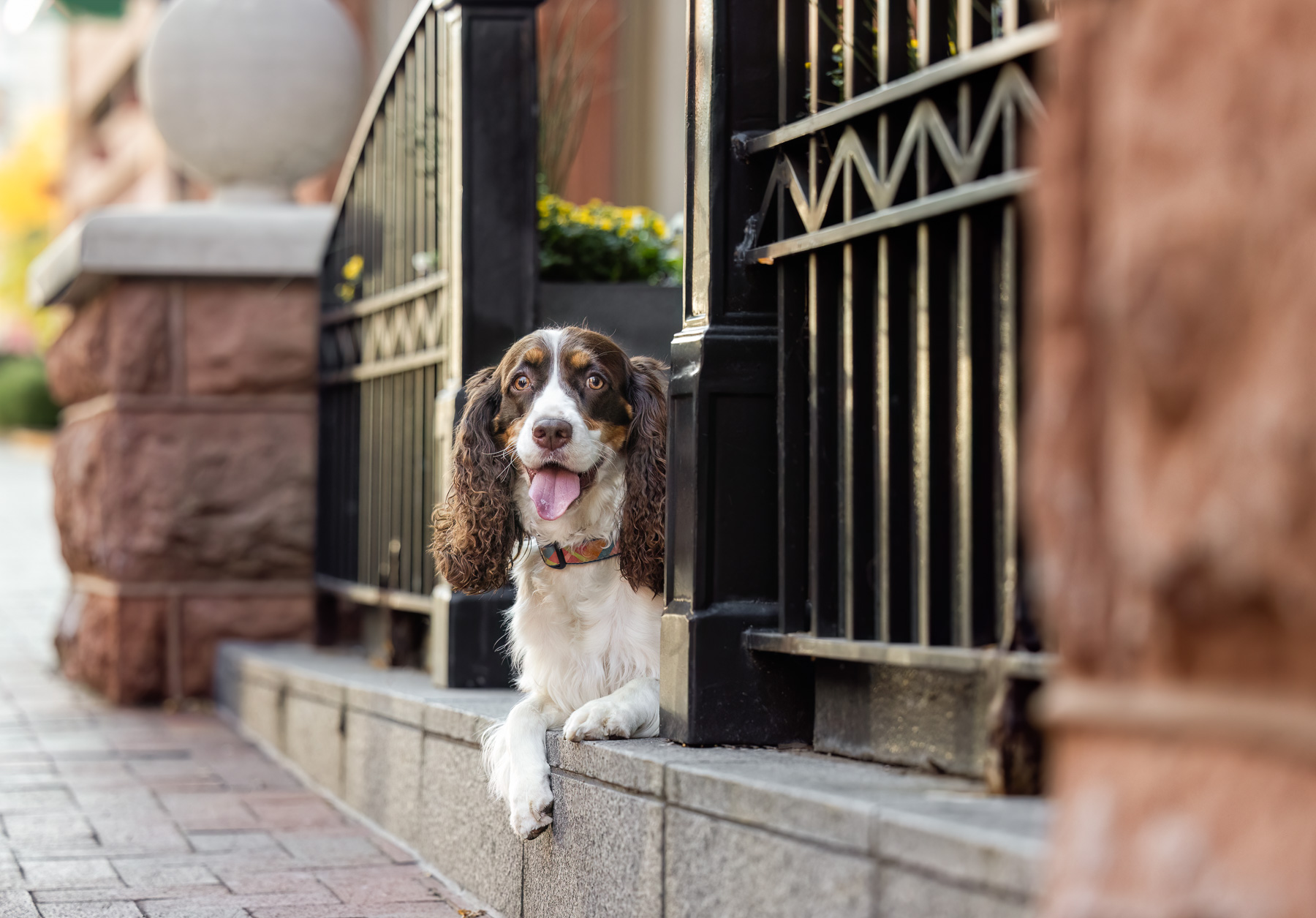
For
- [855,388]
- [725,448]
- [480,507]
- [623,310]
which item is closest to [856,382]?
[855,388]

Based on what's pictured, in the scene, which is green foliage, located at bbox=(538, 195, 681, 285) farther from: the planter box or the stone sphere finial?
the stone sphere finial

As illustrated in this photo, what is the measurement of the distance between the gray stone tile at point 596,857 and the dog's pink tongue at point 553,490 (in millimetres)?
748

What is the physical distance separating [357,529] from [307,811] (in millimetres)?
1777

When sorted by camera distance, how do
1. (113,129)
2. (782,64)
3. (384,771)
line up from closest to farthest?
(782,64) < (384,771) < (113,129)

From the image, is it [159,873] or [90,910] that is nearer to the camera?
[90,910]

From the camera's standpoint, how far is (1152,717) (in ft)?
4.88

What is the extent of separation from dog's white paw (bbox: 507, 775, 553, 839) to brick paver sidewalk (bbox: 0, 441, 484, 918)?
50cm

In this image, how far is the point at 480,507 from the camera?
4125mm

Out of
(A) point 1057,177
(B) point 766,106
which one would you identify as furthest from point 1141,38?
(B) point 766,106

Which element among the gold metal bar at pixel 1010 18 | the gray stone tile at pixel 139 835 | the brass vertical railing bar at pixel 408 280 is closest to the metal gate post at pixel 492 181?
the brass vertical railing bar at pixel 408 280

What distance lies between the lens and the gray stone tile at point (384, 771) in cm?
467

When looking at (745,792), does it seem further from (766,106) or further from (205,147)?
(205,147)

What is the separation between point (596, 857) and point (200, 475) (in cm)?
487

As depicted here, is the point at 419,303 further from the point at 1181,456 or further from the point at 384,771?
the point at 1181,456
